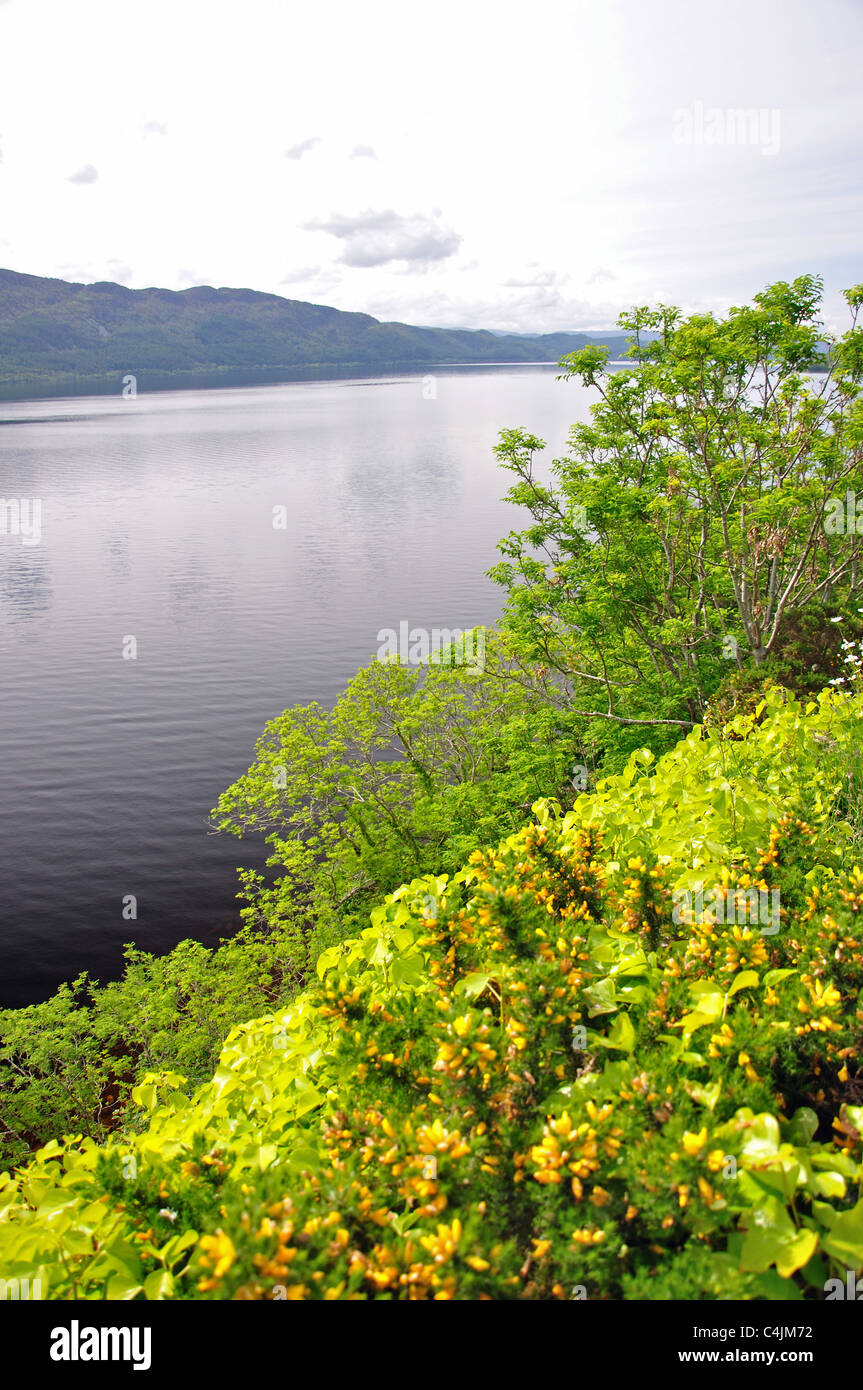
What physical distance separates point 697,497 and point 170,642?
37.3 metres

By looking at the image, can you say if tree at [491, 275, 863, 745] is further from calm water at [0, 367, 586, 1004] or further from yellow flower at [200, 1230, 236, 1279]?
yellow flower at [200, 1230, 236, 1279]

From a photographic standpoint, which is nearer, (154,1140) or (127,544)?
(154,1140)

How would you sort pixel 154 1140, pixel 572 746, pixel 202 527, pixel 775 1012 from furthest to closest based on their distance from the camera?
pixel 202 527
pixel 572 746
pixel 154 1140
pixel 775 1012

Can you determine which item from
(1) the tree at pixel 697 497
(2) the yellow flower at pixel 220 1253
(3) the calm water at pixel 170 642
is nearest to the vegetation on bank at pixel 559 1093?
(2) the yellow flower at pixel 220 1253

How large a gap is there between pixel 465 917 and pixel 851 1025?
6.08ft

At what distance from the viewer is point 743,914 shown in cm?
398

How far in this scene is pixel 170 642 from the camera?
51.2 metres

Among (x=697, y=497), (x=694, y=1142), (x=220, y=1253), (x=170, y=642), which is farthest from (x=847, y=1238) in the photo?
(x=170, y=642)

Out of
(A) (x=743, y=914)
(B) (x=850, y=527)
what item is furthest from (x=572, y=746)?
(A) (x=743, y=914)

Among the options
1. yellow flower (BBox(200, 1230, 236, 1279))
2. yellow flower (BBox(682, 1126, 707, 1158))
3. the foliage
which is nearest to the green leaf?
the foliage

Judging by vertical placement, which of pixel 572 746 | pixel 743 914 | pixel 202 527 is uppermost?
pixel 202 527

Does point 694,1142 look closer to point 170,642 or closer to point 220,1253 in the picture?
point 220,1253
